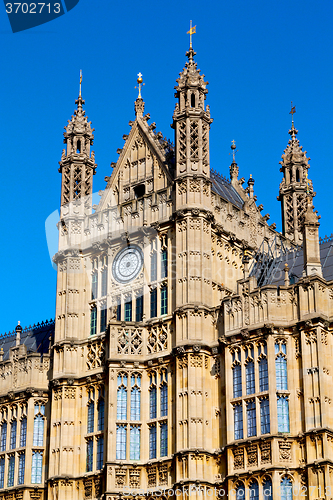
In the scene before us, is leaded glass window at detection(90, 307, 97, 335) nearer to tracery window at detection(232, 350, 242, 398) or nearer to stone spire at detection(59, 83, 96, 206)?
stone spire at detection(59, 83, 96, 206)

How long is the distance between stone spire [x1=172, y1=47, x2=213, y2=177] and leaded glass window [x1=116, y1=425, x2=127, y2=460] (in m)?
13.9

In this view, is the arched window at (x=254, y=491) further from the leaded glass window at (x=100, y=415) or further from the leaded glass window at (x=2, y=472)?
the leaded glass window at (x=2, y=472)

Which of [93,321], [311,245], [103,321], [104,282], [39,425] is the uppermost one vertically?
[104,282]

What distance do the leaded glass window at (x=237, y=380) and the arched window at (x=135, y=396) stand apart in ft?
18.1

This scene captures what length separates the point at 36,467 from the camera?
5700 cm

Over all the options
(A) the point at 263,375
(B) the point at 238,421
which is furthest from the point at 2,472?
(A) the point at 263,375

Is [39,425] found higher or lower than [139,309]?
lower

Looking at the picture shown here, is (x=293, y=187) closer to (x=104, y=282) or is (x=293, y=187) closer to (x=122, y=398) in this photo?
(x=104, y=282)

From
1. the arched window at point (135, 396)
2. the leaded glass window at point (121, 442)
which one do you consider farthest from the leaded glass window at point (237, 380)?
the leaded glass window at point (121, 442)

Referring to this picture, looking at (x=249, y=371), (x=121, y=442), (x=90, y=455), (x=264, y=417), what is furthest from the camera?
(x=90, y=455)

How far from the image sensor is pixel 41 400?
58.5 metres

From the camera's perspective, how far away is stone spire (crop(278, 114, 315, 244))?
67500mm

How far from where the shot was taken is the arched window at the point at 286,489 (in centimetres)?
4747

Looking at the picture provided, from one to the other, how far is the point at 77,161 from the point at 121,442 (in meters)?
17.9
